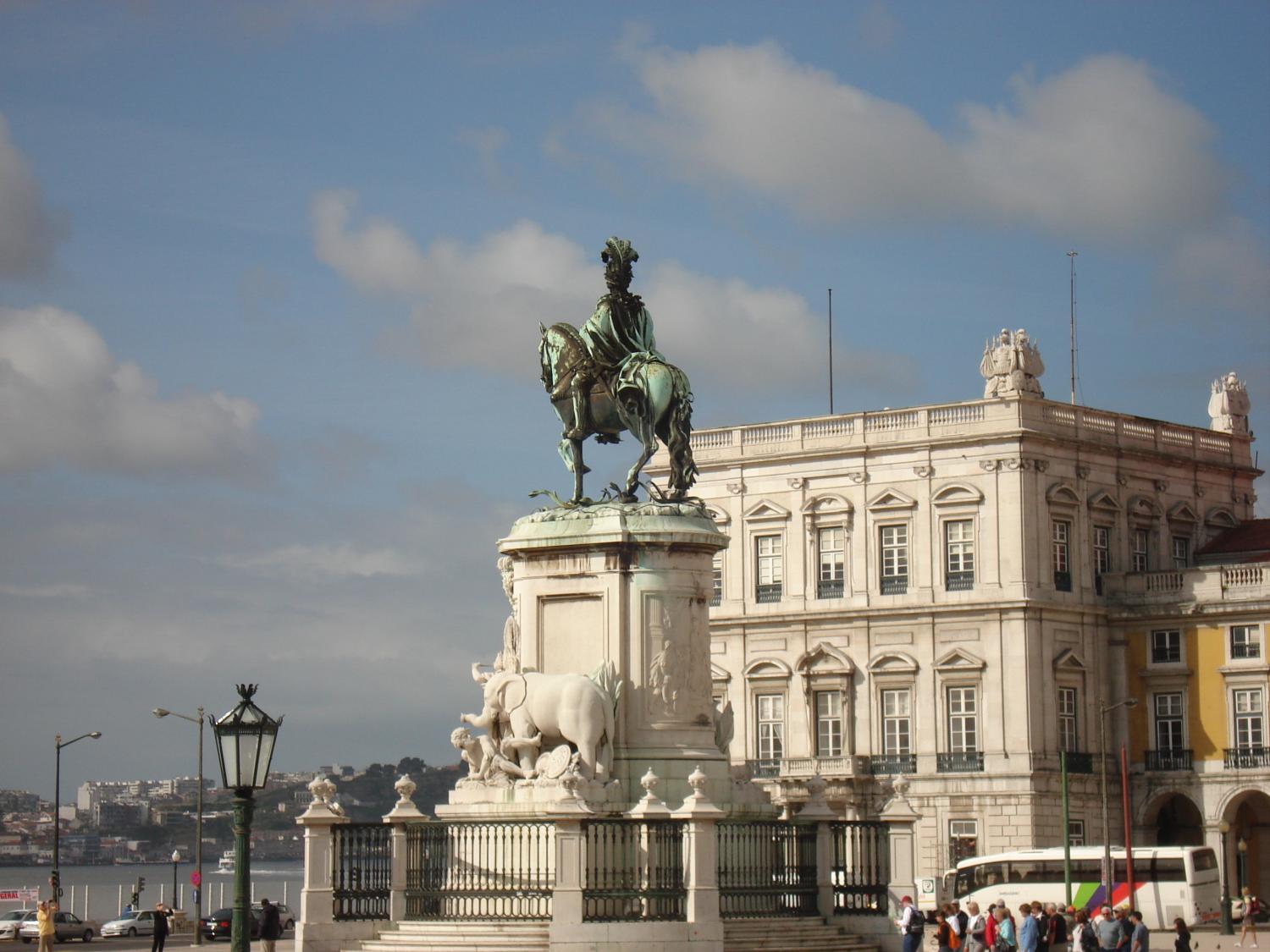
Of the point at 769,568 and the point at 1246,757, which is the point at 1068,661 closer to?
the point at 1246,757

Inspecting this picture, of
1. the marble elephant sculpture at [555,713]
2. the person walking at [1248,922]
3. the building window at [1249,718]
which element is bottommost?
the person walking at [1248,922]

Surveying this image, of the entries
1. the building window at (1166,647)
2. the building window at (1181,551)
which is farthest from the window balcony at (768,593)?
the building window at (1181,551)

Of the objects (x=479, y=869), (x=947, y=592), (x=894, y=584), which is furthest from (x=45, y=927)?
(x=894, y=584)

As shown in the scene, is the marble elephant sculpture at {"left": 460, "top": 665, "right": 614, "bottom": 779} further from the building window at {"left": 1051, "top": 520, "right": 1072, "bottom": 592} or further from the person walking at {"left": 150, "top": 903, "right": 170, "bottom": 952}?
the building window at {"left": 1051, "top": 520, "right": 1072, "bottom": 592}

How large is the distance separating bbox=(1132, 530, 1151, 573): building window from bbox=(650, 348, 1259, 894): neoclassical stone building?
0.07 meters

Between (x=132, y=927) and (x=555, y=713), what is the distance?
37.4 meters

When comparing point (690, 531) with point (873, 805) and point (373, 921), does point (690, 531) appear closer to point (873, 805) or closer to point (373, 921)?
point (373, 921)

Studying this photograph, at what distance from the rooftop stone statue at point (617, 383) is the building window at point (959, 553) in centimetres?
3928

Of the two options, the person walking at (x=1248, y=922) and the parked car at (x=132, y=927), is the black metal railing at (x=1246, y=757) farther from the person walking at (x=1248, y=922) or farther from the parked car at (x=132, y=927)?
the parked car at (x=132, y=927)

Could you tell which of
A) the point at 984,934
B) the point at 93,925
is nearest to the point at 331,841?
the point at 984,934

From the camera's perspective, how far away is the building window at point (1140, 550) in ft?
245

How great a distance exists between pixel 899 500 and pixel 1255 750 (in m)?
11.7

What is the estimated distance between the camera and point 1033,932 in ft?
118

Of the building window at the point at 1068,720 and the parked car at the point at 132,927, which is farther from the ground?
the building window at the point at 1068,720
